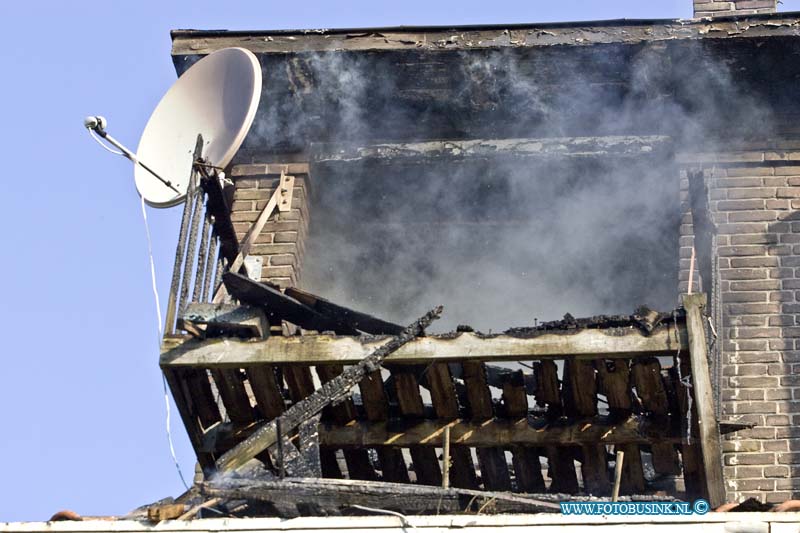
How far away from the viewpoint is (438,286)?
47.6ft

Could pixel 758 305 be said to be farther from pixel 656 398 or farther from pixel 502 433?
pixel 502 433

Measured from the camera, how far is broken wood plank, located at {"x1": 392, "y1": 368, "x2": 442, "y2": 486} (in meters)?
11.1

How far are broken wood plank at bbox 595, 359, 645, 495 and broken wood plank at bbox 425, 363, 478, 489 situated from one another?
98 centimetres

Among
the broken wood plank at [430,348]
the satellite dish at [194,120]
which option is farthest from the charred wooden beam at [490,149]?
the broken wood plank at [430,348]

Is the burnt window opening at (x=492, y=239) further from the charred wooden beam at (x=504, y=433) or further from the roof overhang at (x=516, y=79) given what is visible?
the charred wooden beam at (x=504, y=433)

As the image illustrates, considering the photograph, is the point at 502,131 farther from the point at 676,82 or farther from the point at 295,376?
the point at 295,376

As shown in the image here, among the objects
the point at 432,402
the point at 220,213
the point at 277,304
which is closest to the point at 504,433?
the point at 432,402

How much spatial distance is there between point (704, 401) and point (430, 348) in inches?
68.7

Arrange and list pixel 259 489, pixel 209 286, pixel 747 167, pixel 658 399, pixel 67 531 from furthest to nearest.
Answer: pixel 747 167, pixel 209 286, pixel 658 399, pixel 259 489, pixel 67 531

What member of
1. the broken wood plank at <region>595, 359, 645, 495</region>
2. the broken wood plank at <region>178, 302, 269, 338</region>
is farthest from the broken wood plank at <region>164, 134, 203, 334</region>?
the broken wood plank at <region>595, 359, 645, 495</region>

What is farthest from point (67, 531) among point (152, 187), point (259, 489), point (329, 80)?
point (329, 80)

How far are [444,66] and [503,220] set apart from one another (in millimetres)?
1649

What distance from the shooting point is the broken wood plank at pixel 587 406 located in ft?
36.0

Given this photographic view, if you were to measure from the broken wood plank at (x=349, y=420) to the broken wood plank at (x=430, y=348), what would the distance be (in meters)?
0.17
